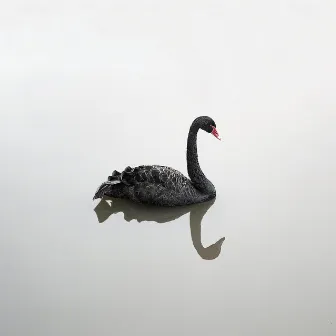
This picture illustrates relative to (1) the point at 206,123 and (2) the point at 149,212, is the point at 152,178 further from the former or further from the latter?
(1) the point at 206,123

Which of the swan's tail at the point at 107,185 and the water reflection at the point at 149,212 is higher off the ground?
the swan's tail at the point at 107,185

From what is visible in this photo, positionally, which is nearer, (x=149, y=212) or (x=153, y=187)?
(x=153, y=187)

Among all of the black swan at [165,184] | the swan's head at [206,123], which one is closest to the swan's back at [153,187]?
the black swan at [165,184]

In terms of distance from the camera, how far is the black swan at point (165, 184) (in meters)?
3.95

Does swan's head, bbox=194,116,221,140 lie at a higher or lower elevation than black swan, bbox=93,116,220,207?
higher

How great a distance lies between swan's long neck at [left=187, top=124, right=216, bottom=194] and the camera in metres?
4.03

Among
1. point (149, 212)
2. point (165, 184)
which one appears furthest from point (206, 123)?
point (149, 212)

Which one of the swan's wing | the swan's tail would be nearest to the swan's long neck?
the swan's wing

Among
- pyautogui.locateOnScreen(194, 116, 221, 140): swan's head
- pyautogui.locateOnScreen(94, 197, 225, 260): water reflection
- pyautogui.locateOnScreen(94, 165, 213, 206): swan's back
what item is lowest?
pyautogui.locateOnScreen(94, 197, 225, 260): water reflection

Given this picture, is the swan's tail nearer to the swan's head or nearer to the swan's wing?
the swan's wing

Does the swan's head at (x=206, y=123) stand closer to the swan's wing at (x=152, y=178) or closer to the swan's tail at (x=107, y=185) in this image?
the swan's wing at (x=152, y=178)

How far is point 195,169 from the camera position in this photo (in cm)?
405

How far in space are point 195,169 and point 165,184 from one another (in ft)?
0.66

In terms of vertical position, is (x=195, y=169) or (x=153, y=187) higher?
(x=195, y=169)
